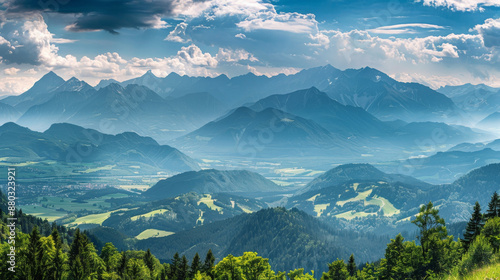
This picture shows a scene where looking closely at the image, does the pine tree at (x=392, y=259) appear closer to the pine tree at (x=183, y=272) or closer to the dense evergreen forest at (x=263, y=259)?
the dense evergreen forest at (x=263, y=259)

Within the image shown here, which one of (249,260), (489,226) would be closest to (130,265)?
(249,260)

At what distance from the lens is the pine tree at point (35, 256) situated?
215ft

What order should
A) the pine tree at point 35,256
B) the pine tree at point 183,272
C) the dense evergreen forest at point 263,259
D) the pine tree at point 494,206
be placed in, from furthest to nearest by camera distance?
the pine tree at point 183,272 < the pine tree at point 494,206 < the pine tree at point 35,256 < the dense evergreen forest at point 263,259

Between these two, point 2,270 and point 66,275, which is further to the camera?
point 66,275

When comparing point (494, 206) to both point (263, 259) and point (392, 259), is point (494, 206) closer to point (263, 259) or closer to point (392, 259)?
point (392, 259)

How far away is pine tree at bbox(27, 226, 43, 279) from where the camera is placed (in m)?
65.4

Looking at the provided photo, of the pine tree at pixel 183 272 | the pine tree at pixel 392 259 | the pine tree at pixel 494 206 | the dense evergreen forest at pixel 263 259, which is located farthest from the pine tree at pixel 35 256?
the pine tree at pixel 494 206

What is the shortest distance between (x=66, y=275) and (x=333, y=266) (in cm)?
4481

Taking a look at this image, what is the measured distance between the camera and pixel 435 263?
6588 cm

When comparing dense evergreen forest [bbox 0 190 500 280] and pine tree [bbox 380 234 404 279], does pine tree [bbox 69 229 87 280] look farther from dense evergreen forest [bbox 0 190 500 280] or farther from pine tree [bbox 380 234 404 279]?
pine tree [bbox 380 234 404 279]

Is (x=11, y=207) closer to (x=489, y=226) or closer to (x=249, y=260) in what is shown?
(x=249, y=260)

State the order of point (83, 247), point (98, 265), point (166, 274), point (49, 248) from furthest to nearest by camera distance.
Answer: point (166, 274) → point (98, 265) → point (83, 247) → point (49, 248)

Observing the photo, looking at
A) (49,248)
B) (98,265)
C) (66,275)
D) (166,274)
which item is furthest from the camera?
(166,274)

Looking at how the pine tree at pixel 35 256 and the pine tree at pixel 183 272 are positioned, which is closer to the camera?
the pine tree at pixel 35 256
